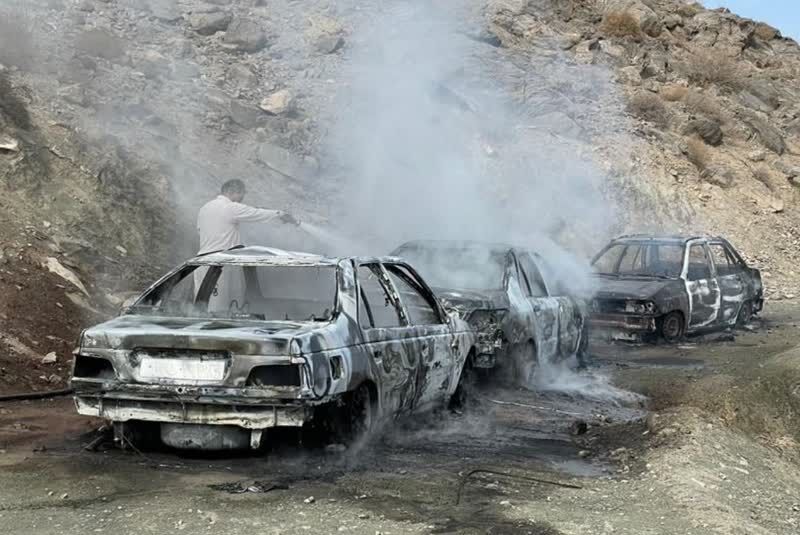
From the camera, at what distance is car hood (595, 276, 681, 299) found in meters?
13.1

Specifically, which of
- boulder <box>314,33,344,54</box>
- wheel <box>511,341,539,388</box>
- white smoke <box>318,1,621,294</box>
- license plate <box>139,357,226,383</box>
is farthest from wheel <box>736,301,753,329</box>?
license plate <box>139,357,226,383</box>

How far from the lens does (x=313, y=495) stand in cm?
532

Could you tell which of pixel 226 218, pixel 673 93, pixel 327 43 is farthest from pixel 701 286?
pixel 673 93

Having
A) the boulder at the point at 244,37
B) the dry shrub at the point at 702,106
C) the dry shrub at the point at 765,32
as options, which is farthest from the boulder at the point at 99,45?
the dry shrub at the point at 765,32

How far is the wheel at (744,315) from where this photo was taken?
15242 millimetres

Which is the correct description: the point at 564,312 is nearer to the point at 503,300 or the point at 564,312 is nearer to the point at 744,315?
the point at 503,300

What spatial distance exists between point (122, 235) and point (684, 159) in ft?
57.0

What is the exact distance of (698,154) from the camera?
1049 inches

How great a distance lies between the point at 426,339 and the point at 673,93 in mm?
24176

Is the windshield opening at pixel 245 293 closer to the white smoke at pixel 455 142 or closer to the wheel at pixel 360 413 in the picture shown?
the wheel at pixel 360 413

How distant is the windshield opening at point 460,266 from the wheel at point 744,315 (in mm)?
6711

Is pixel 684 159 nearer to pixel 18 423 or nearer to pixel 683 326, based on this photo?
pixel 683 326

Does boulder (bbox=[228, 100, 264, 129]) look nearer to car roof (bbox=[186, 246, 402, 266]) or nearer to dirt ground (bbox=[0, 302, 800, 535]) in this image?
dirt ground (bbox=[0, 302, 800, 535])

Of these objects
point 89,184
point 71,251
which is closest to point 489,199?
point 89,184
